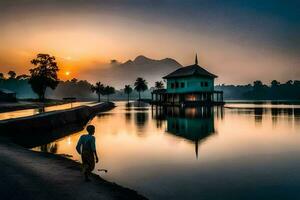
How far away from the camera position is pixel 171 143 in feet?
84.6

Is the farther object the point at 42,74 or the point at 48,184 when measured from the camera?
the point at 42,74

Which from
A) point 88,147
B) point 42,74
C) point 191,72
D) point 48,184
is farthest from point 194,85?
point 48,184

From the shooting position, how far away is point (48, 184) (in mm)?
9977

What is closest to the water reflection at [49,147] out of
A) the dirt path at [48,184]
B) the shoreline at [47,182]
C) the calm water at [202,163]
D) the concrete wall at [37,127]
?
the calm water at [202,163]

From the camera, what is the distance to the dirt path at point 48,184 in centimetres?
886

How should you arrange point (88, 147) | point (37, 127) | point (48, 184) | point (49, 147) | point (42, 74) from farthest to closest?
1. point (42, 74)
2. point (37, 127)
3. point (49, 147)
4. point (88, 147)
5. point (48, 184)

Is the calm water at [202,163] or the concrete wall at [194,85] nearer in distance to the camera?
the calm water at [202,163]

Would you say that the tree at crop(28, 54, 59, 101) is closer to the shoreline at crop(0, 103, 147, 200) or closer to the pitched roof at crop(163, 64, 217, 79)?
the pitched roof at crop(163, 64, 217, 79)

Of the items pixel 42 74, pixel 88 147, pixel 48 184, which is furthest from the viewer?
pixel 42 74

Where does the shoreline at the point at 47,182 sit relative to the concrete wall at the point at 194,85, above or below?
below

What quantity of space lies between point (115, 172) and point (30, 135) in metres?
15.6

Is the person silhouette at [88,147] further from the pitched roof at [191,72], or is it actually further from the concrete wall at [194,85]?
the concrete wall at [194,85]

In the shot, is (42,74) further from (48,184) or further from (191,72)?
(48,184)

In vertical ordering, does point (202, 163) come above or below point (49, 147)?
below
